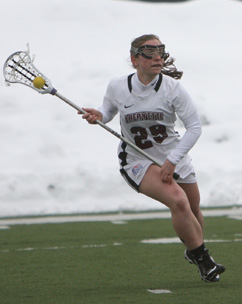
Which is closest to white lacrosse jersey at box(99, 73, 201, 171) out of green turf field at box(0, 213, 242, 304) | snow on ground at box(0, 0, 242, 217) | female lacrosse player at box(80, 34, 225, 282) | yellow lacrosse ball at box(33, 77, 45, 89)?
female lacrosse player at box(80, 34, 225, 282)

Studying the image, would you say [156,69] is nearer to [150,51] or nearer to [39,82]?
[150,51]

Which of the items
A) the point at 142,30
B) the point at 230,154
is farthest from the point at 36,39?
the point at 230,154

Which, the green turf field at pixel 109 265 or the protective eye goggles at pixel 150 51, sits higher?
the protective eye goggles at pixel 150 51

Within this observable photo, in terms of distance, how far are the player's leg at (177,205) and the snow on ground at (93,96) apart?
474cm

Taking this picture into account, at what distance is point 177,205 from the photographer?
17.8 feet

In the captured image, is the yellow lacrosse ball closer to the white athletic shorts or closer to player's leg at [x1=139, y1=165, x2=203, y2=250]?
the white athletic shorts

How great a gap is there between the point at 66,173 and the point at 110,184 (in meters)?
0.65

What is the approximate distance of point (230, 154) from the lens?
13930mm

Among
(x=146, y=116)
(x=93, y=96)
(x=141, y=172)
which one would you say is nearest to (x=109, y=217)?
(x=141, y=172)

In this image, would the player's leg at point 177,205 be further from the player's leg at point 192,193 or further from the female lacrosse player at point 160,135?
the player's leg at point 192,193

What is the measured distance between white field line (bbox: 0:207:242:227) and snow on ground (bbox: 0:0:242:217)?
657mm

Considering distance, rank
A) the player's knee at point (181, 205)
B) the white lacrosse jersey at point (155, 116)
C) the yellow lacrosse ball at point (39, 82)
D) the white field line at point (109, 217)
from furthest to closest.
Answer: the white field line at point (109, 217), the yellow lacrosse ball at point (39, 82), the white lacrosse jersey at point (155, 116), the player's knee at point (181, 205)

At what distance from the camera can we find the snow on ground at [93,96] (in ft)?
39.8

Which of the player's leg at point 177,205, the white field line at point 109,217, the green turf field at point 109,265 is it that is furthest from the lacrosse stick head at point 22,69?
the white field line at point 109,217
